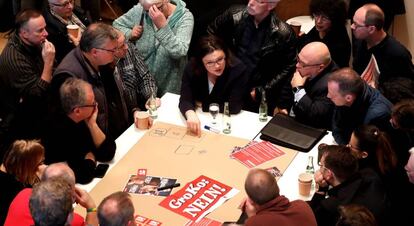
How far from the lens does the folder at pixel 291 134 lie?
385 cm

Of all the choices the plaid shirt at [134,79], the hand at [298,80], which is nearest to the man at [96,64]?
the plaid shirt at [134,79]

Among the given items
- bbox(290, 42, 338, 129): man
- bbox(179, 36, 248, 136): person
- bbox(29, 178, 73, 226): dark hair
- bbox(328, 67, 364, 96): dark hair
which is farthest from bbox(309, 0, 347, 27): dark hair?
bbox(29, 178, 73, 226): dark hair

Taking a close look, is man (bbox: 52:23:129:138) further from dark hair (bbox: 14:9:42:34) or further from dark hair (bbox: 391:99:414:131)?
dark hair (bbox: 391:99:414:131)

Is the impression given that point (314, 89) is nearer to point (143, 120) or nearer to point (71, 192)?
point (143, 120)

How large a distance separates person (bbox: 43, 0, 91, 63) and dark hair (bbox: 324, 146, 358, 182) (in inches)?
92.2

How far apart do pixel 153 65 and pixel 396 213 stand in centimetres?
233

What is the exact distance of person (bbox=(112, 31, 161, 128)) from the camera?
4422mm

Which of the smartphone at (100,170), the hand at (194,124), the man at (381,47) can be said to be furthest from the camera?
the man at (381,47)

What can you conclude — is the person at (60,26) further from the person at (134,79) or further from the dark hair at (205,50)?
the dark hair at (205,50)

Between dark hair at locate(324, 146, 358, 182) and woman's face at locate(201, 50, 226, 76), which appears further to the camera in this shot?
woman's face at locate(201, 50, 226, 76)

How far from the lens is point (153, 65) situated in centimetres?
479

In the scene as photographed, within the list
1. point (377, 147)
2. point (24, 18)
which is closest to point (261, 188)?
point (377, 147)

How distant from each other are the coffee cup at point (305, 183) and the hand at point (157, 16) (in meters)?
1.81

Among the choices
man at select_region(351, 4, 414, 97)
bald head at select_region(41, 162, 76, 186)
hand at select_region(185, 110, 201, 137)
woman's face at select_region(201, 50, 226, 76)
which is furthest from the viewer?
man at select_region(351, 4, 414, 97)
